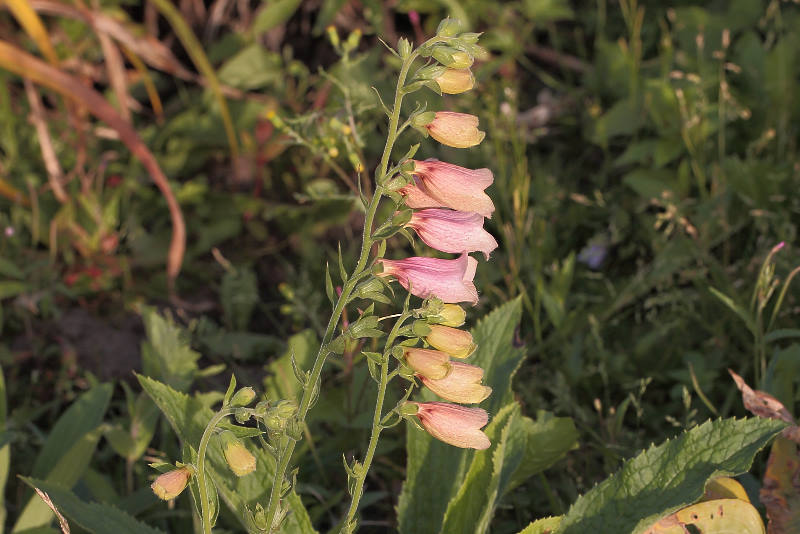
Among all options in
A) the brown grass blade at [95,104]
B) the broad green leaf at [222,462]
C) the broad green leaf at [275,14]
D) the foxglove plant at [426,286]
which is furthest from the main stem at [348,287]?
the broad green leaf at [275,14]

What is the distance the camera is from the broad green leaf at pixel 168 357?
6.98 ft

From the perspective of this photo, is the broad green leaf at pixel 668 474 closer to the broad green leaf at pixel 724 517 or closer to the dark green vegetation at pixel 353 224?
the broad green leaf at pixel 724 517

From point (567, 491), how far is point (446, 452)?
0.41 metres

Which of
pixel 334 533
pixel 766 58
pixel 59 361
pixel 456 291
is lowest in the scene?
pixel 59 361

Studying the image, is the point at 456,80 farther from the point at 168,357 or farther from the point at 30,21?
the point at 30,21

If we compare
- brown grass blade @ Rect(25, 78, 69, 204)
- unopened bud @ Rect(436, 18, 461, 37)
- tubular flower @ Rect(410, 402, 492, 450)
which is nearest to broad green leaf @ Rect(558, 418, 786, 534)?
tubular flower @ Rect(410, 402, 492, 450)

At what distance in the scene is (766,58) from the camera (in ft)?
9.95

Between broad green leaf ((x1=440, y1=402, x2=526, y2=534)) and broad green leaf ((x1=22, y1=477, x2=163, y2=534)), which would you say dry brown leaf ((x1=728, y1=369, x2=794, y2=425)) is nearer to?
broad green leaf ((x1=440, y1=402, x2=526, y2=534))

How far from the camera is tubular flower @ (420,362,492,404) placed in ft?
4.21

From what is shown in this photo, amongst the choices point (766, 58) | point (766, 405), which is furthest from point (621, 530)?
point (766, 58)

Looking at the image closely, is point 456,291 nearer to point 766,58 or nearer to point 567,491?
point 567,491

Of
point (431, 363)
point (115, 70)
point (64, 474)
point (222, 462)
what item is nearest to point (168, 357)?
point (64, 474)

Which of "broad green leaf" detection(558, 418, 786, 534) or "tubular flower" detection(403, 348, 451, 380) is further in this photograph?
"broad green leaf" detection(558, 418, 786, 534)

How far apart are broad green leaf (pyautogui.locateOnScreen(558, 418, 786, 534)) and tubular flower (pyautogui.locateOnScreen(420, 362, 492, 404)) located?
0.43m
